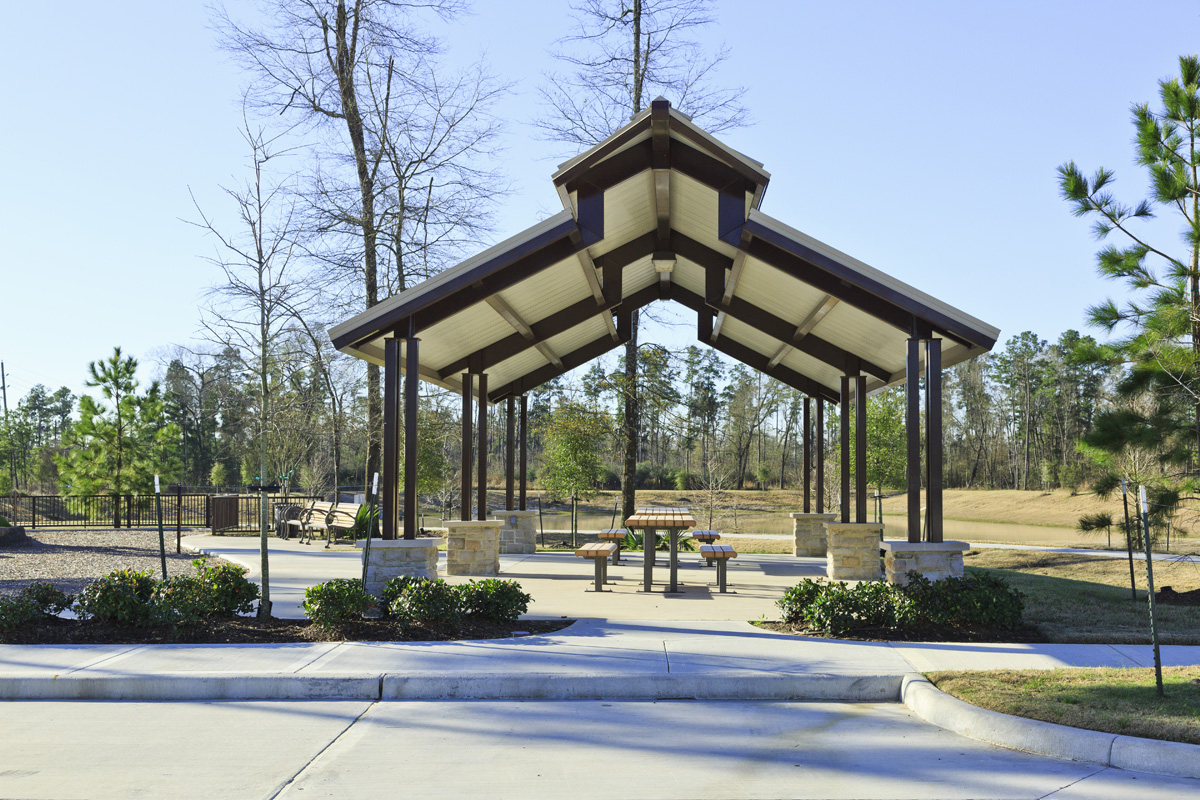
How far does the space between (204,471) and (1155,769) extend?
6067 cm

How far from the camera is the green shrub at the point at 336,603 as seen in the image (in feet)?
26.8

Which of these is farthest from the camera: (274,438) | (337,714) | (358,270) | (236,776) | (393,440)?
(274,438)

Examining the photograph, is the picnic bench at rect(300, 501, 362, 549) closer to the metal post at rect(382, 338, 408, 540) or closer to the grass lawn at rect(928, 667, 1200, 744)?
the metal post at rect(382, 338, 408, 540)

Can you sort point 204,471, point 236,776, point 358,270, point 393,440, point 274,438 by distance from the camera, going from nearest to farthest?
point 236,776, point 393,440, point 358,270, point 274,438, point 204,471

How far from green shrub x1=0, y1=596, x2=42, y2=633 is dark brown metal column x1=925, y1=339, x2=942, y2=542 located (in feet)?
30.0

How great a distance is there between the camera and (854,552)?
13.5 meters

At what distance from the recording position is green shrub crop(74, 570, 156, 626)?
26.8ft

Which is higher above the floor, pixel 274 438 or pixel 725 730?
pixel 274 438

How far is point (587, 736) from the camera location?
5.50 meters

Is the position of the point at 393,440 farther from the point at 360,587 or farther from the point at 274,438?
the point at 274,438

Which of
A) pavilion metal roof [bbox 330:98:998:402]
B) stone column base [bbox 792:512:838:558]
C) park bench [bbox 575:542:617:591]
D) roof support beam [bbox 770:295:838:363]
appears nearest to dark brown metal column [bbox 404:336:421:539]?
pavilion metal roof [bbox 330:98:998:402]

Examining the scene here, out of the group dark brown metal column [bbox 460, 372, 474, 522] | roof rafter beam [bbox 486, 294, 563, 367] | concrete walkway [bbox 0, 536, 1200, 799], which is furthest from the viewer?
dark brown metal column [bbox 460, 372, 474, 522]

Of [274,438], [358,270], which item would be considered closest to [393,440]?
[358,270]

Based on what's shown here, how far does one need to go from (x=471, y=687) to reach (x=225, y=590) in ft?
11.5
